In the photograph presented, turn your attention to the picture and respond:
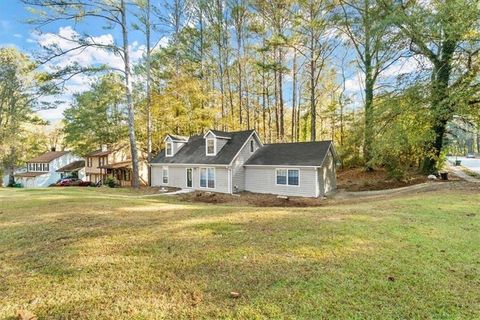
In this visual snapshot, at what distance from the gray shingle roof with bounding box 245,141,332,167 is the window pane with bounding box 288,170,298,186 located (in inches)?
21.6

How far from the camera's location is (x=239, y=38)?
27.2 meters

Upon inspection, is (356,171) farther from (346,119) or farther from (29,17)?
(29,17)

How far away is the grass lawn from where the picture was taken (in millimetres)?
2984

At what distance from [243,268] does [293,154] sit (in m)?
15.8

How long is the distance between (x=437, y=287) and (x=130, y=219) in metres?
6.12

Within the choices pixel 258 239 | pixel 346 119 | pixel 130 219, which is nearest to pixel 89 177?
pixel 346 119

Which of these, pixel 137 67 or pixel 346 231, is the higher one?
pixel 137 67

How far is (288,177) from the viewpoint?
18484 millimetres

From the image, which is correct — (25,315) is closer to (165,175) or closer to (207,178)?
(207,178)

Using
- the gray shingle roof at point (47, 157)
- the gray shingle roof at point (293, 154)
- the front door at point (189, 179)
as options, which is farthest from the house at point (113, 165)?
the gray shingle roof at point (293, 154)

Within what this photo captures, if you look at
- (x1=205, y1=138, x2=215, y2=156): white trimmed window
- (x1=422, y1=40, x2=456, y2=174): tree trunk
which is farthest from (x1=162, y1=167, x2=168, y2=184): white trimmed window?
(x1=422, y1=40, x2=456, y2=174): tree trunk

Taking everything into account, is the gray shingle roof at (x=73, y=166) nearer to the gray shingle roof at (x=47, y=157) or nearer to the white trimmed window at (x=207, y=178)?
the gray shingle roof at (x=47, y=157)

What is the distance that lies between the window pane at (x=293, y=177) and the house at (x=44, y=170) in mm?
41738

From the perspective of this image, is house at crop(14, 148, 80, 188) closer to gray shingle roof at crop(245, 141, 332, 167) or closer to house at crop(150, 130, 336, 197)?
house at crop(150, 130, 336, 197)
